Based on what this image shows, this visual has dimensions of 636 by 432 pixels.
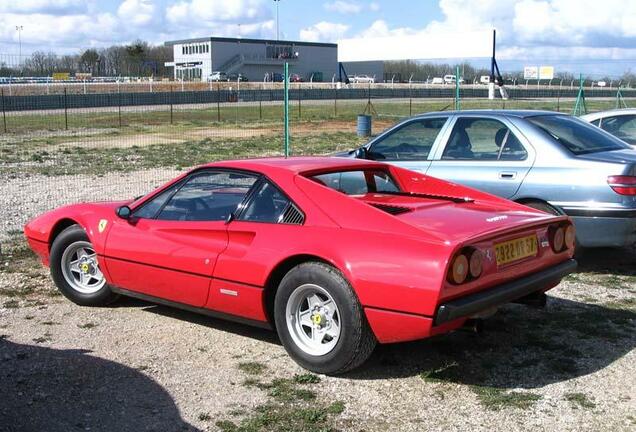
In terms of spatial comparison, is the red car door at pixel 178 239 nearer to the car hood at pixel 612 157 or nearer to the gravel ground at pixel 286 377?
the gravel ground at pixel 286 377

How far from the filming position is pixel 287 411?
4148 millimetres

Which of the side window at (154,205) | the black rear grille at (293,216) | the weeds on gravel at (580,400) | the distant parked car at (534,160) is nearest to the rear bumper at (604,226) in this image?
the distant parked car at (534,160)

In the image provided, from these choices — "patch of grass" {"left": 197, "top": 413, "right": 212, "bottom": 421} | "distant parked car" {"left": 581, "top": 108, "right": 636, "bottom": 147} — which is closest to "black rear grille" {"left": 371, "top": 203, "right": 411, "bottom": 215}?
"patch of grass" {"left": 197, "top": 413, "right": 212, "bottom": 421}

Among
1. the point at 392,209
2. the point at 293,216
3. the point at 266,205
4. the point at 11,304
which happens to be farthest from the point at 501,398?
the point at 11,304

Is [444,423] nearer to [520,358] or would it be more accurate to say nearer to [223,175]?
[520,358]

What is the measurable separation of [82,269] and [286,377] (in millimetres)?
2371

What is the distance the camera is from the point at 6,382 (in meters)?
4.50

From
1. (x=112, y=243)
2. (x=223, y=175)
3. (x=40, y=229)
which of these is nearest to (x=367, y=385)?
(x=223, y=175)

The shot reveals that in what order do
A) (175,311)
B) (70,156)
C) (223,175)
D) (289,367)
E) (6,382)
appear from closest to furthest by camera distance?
(6,382)
(289,367)
(223,175)
(175,311)
(70,156)

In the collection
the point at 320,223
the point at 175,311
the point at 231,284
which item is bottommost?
the point at 175,311

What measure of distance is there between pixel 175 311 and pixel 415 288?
2619 millimetres

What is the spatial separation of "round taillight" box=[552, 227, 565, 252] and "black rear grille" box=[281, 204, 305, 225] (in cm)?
173

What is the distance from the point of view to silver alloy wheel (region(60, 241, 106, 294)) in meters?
6.12

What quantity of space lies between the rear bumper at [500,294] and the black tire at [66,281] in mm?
3051
